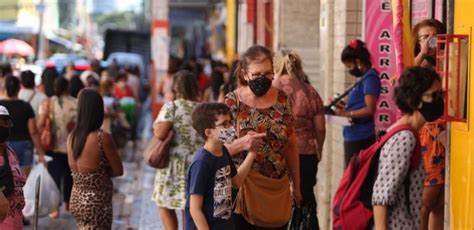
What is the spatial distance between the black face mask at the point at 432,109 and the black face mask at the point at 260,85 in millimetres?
1828

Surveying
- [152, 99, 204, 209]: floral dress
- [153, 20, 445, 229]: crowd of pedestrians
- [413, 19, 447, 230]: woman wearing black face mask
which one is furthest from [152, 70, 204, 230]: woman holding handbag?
[413, 19, 447, 230]: woman wearing black face mask

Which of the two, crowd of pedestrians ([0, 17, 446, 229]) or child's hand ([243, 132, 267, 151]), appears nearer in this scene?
crowd of pedestrians ([0, 17, 446, 229])

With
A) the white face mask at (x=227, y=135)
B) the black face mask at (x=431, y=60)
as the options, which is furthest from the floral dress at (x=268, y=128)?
the black face mask at (x=431, y=60)

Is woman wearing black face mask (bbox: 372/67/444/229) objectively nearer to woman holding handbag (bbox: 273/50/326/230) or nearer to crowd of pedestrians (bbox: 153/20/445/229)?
crowd of pedestrians (bbox: 153/20/445/229)

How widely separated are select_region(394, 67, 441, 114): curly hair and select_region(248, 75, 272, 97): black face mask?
1.80 m

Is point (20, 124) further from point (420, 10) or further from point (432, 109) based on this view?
point (432, 109)

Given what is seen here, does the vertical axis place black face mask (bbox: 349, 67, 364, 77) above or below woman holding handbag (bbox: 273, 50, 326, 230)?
above

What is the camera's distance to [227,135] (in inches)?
305

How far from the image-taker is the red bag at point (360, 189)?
664cm

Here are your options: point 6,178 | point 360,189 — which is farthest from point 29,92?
point 360,189

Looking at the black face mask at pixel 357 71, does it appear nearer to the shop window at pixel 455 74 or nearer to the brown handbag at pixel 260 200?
the brown handbag at pixel 260 200

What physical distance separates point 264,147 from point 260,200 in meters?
0.38

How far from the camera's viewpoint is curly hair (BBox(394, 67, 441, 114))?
650 cm

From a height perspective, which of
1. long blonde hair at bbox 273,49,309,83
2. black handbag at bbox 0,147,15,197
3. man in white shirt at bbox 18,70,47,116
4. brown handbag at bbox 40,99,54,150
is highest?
long blonde hair at bbox 273,49,309,83
